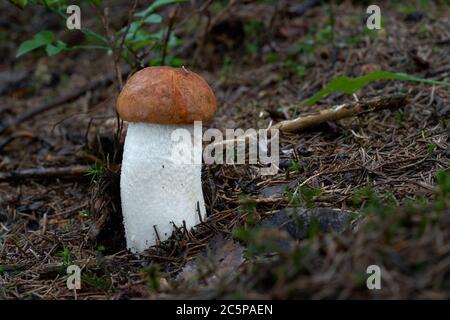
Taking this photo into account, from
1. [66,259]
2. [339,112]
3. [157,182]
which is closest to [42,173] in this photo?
[66,259]

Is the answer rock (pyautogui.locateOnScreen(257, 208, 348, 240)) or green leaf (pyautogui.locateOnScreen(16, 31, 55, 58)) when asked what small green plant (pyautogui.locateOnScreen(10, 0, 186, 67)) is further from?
rock (pyautogui.locateOnScreen(257, 208, 348, 240))

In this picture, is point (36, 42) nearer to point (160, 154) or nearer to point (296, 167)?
point (160, 154)

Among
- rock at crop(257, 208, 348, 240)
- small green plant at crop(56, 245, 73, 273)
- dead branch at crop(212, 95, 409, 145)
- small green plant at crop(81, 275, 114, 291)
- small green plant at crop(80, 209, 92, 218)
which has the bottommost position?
small green plant at crop(81, 275, 114, 291)

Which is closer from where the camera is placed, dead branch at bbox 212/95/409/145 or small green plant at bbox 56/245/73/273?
small green plant at bbox 56/245/73/273

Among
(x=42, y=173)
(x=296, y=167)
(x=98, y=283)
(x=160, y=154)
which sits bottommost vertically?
(x=98, y=283)

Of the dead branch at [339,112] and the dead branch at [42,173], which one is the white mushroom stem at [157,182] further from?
the dead branch at [42,173]

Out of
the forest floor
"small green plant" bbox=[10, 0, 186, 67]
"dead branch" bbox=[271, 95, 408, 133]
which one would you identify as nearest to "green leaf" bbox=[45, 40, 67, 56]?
"small green plant" bbox=[10, 0, 186, 67]

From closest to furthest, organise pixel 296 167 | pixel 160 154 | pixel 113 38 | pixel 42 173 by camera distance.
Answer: pixel 160 154, pixel 296 167, pixel 113 38, pixel 42 173

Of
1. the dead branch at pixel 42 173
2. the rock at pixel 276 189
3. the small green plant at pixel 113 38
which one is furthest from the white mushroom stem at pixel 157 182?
the dead branch at pixel 42 173
